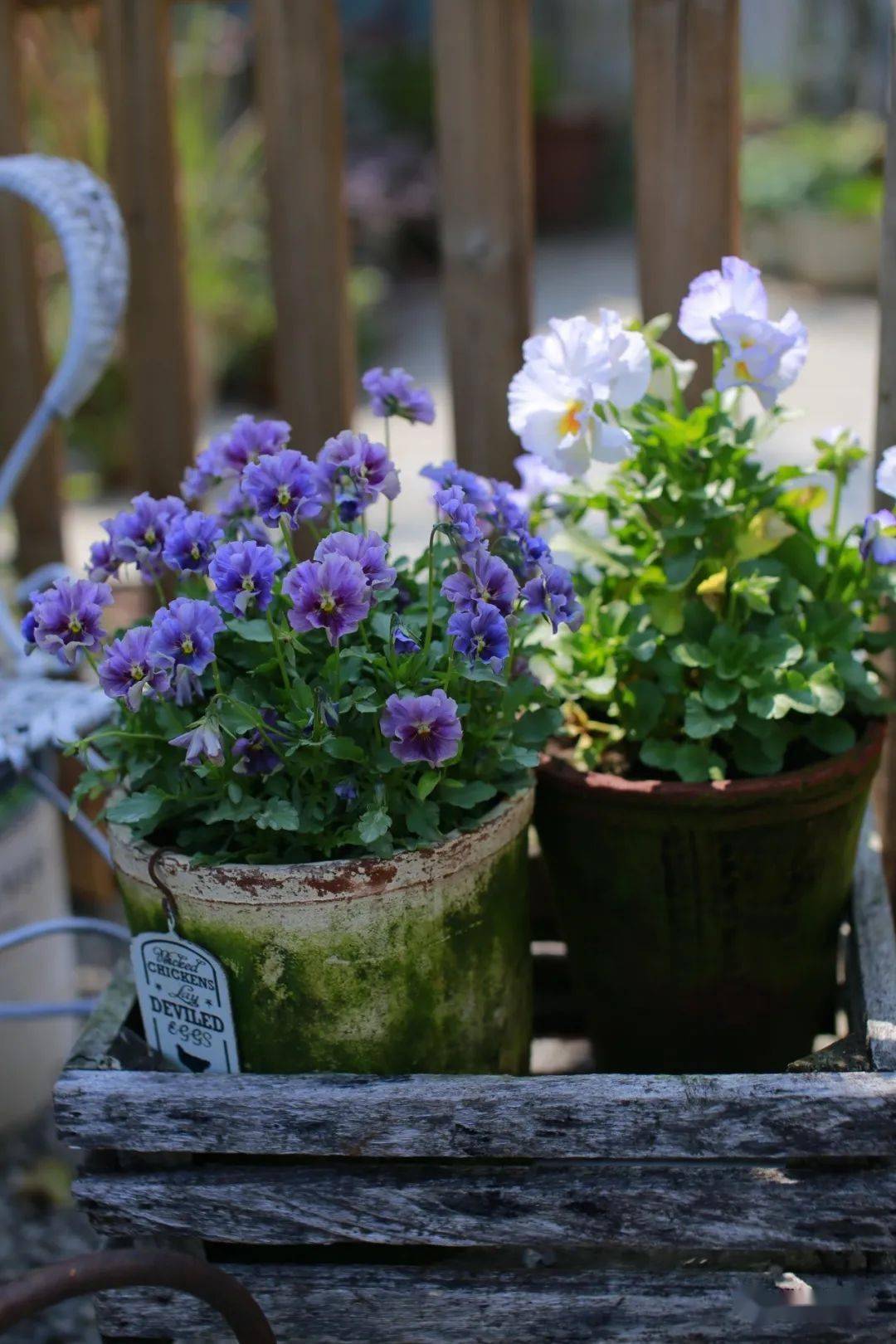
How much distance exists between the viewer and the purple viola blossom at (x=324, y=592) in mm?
1133

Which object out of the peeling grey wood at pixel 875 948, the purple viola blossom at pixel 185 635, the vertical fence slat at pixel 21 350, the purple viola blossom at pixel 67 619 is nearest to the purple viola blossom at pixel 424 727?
the purple viola blossom at pixel 185 635

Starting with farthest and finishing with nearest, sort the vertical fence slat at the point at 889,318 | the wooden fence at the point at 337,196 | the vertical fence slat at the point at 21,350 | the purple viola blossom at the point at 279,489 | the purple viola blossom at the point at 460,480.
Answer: the vertical fence slat at the point at 21,350 → the wooden fence at the point at 337,196 → the vertical fence slat at the point at 889,318 → the purple viola blossom at the point at 460,480 → the purple viola blossom at the point at 279,489

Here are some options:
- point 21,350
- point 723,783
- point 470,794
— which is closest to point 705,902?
point 723,783

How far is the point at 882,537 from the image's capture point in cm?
140

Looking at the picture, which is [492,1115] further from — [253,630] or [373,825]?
[253,630]

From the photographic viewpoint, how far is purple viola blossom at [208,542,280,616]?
119cm

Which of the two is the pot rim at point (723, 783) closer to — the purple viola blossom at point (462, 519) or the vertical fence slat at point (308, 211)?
the purple viola blossom at point (462, 519)

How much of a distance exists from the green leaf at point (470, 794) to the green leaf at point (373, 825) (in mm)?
82

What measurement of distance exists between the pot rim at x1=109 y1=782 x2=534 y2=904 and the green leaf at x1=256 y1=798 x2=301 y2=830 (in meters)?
0.03

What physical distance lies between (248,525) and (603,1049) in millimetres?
671

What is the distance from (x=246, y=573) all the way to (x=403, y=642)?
138mm

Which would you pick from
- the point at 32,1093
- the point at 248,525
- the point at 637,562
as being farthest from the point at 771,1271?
the point at 32,1093

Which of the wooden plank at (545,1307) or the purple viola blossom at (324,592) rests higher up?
the purple viola blossom at (324,592)

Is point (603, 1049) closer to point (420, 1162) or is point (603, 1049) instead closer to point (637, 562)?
point (420, 1162)
